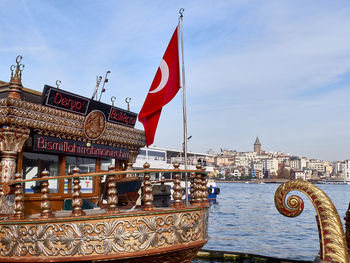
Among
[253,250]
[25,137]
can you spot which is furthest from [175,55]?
[253,250]

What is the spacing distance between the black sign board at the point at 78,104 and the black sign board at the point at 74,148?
31.2 inches

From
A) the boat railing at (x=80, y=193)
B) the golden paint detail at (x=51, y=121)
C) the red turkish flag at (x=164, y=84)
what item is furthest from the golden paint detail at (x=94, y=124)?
the boat railing at (x=80, y=193)

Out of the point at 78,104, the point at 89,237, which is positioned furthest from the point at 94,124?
the point at 89,237

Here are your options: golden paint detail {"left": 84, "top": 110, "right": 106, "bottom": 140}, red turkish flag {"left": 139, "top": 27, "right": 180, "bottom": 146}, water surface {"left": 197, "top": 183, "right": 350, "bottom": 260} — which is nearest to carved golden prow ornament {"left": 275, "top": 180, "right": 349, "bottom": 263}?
red turkish flag {"left": 139, "top": 27, "right": 180, "bottom": 146}

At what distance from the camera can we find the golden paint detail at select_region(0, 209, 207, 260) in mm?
5867

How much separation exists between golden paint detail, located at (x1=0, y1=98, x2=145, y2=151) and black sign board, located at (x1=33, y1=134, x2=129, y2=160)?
12 cm

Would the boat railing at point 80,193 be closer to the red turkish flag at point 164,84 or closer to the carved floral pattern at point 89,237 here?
the carved floral pattern at point 89,237

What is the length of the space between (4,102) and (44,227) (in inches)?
113

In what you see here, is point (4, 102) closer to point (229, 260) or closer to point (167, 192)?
point (167, 192)

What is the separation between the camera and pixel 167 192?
338 inches

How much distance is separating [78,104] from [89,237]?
4.23 meters

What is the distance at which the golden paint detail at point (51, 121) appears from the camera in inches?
290

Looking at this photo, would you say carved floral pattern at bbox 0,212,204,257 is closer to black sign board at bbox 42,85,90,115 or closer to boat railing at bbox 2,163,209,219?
boat railing at bbox 2,163,209,219

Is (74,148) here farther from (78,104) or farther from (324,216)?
(324,216)
